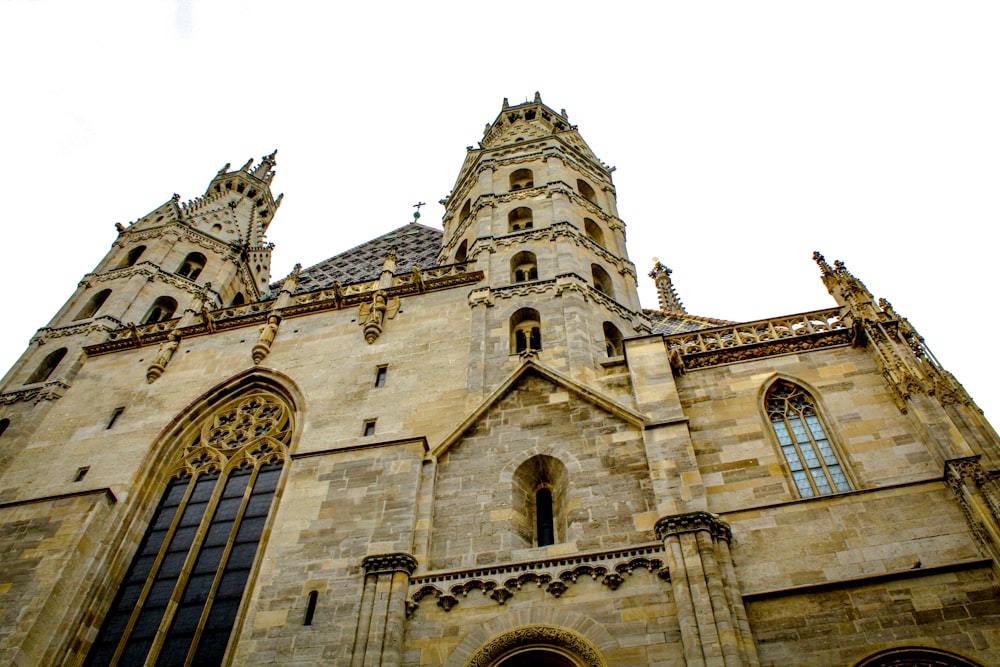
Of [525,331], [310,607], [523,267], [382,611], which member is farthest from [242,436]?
[523,267]

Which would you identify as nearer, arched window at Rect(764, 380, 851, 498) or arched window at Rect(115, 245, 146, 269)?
arched window at Rect(764, 380, 851, 498)

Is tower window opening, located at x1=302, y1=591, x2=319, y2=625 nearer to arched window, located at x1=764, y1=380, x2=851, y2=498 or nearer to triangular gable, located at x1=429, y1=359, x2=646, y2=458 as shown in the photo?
triangular gable, located at x1=429, y1=359, x2=646, y2=458

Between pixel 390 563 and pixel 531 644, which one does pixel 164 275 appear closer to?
pixel 390 563

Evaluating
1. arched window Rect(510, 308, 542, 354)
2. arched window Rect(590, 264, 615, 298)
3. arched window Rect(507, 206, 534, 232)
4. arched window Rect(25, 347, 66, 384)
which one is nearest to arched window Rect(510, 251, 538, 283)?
arched window Rect(590, 264, 615, 298)

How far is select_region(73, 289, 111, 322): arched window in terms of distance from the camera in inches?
822

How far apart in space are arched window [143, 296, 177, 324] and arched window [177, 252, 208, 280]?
1.47 meters

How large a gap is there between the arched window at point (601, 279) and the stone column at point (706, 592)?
26.6 ft

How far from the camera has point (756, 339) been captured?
14.1 meters

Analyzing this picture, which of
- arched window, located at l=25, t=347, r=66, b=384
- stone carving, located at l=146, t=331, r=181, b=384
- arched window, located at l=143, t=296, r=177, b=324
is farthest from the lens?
arched window, located at l=143, t=296, r=177, b=324

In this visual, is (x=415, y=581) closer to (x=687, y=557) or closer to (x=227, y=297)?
(x=687, y=557)

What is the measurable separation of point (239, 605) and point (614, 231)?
489 inches

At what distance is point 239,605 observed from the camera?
12.1 m

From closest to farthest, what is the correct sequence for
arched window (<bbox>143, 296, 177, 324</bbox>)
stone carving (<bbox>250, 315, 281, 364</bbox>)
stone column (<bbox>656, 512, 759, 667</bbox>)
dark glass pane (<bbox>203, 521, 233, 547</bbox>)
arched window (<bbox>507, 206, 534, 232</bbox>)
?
1. stone column (<bbox>656, 512, 759, 667</bbox>)
2. dark glass pane (<bbox>203, 521, 233, 547</bbox>)
3. stone carving (<bbox>250, 315, 281, 364</bbox>)
4. arched window (<bbox>507, 206, 534, 232</bbox>)
5. arched window (<bbox>143, 296, 177, 324</bbox>)

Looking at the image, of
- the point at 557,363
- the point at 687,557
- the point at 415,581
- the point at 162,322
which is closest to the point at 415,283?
the point at 557,363
